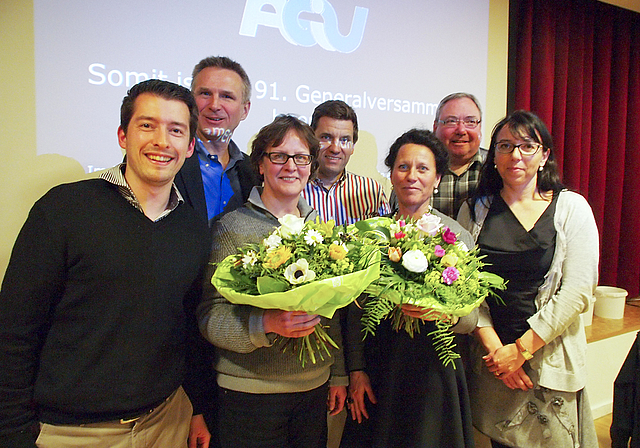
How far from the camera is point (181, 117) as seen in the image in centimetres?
139

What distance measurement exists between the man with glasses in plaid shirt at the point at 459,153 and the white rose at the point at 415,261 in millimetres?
1095

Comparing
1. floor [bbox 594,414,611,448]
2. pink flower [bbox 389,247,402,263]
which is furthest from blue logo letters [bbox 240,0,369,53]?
floor [bbox 594,414,611,448]

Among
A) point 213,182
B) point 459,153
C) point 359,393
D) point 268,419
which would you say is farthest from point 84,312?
point 459,153

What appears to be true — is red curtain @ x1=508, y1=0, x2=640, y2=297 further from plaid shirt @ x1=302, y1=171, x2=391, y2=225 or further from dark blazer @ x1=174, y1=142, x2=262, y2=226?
dark blazer @ x1=174, y1=142, x2=262, y2=226

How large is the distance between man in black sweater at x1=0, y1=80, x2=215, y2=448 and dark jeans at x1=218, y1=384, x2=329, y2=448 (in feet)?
0.66

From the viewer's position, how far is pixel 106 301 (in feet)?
4.10

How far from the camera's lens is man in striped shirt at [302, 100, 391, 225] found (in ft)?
7.27

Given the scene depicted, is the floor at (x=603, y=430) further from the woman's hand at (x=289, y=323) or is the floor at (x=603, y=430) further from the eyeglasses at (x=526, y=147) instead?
the woman's hand at (x=289, y=323)

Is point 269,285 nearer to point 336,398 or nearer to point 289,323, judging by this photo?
point 289,323

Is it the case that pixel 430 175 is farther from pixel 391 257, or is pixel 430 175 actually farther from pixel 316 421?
pixel 316 421

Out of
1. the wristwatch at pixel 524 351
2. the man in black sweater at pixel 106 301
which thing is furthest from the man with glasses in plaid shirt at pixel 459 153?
the man in black sweater at pixel 106 301

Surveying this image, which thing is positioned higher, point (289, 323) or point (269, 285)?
point (269, 285)

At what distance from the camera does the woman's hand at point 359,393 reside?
1724 mm

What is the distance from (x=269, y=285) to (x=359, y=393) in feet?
2.65
